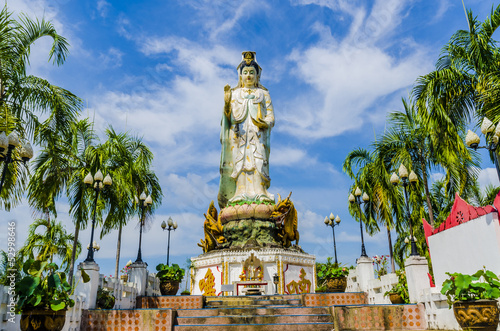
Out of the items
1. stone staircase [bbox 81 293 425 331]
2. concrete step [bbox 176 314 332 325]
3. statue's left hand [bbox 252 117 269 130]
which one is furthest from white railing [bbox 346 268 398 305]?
statue's left hand [bbox 252 117 269 130]

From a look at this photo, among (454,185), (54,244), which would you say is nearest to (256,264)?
(454,185)

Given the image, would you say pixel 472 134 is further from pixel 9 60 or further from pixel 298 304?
pixel 9 60

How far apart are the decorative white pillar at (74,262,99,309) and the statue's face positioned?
1367cm

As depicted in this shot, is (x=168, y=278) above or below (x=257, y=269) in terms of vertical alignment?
Result: below

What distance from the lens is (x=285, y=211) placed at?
667 inches

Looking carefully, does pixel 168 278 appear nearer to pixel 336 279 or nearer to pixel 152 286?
pixel 152 286

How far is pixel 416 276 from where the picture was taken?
8023mm

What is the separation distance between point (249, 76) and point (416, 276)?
563 inches

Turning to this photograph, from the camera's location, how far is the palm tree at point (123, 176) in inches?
552

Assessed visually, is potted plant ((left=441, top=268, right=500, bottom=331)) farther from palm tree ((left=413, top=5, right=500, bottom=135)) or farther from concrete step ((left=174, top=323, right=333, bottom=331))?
palm tree ((left=413, top=5, right=500, bottom=135))

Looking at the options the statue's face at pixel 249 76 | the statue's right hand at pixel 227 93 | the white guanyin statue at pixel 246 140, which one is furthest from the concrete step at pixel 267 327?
the statue's face at pixel 249 76

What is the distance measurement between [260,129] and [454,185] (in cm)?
878

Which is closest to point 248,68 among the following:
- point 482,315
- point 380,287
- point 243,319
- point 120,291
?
point 380,287

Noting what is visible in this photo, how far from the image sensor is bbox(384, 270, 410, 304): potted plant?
8828 millimetres
